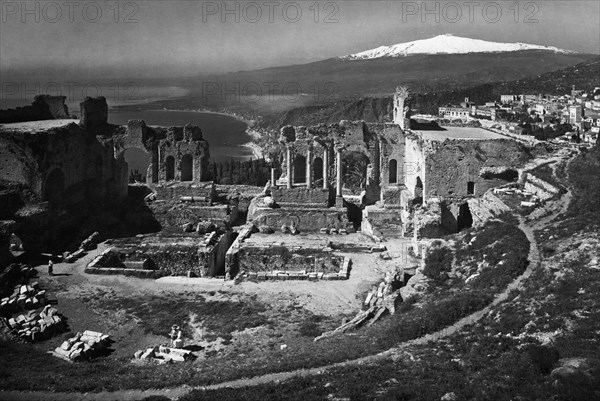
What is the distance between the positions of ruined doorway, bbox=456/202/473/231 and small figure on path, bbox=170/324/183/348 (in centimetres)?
1696

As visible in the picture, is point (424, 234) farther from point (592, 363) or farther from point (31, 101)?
point (31, 101)

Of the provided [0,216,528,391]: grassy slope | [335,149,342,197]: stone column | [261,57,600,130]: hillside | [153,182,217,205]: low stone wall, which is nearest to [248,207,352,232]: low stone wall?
[335,149,342,197]: stone column

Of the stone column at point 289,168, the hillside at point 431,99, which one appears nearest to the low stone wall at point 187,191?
the stone column at point 289,168

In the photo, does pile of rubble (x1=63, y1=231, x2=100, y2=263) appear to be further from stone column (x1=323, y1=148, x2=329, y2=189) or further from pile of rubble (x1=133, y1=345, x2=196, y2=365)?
stone column (x1=323, y1=148, x2=329, y2=189)

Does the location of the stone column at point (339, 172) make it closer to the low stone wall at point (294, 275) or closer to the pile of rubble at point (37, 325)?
the low stone wall at point (294, 275)

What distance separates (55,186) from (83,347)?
1894 cm

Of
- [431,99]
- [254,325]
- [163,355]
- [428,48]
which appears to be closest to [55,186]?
[254,325]

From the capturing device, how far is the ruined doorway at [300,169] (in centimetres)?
4150

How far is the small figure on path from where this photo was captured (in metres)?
21.4

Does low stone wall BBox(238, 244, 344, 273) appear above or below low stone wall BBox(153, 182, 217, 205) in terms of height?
below

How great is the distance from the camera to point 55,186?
3728cm

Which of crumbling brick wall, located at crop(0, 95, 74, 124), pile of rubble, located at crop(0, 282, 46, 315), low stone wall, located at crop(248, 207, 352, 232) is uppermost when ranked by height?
crumbling brick wall, located at crop(0, 95, 74, 124)

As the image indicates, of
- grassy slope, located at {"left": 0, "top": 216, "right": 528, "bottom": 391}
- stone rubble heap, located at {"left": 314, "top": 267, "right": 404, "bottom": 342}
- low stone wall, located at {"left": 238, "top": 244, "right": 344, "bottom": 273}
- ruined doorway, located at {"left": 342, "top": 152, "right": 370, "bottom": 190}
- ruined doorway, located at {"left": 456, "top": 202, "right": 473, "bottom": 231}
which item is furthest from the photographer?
ruined doorway, located at {"left": 342, "top": 152, "right": 370, "bottom": 190}

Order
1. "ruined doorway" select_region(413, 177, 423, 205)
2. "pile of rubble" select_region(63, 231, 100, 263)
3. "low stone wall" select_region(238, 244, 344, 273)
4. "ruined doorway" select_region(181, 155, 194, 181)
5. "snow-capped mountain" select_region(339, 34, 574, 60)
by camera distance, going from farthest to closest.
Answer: "snow-capped mountain" select_region(339, 34, 574, 60) < "ruined doorway" select_region(181, 155, 194, 181) < "ruined doorway" select_region(413, 177, 423, 205) < "pile of rubble" select_region(63, 231, 100, 263) < "low stone wall" select_region(238, 244, 344, 273)
